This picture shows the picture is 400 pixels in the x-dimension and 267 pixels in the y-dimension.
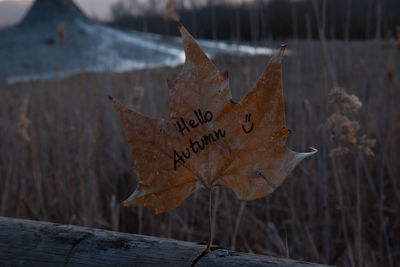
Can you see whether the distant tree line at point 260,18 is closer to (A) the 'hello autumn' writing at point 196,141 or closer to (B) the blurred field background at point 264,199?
(B) the blurred field background at point 264,199

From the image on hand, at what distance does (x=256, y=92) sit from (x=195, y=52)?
0.26ft

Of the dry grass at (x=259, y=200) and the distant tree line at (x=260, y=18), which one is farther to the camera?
the distant tree line at (x=260, y=18)

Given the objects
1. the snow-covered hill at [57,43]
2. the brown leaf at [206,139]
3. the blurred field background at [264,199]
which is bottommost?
the blurred field background at [264,199]

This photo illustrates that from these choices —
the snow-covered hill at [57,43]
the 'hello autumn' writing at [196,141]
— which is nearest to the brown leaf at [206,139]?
the 'hello autumn' writing at [196,141]

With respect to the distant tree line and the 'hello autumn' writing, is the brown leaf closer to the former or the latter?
the 'hello autumn' writing

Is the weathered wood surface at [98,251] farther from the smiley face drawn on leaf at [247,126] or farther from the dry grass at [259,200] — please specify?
the dry grass at [259,200]

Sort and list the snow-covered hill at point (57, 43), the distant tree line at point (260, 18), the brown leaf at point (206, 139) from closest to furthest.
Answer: the brown leaf at point (206, 139) → the distant tree line at point (260, 18) → the snow-covered hill at point (57, 43)

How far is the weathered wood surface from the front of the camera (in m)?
0.45

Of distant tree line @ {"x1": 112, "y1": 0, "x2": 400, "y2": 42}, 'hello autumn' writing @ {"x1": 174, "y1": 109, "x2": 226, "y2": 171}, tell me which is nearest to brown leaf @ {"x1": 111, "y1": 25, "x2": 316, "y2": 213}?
'hello autumn' writing @ {"x1": 174, "y1": 109, "x2": 226, "y2": 171}

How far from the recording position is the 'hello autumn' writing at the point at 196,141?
43 cm

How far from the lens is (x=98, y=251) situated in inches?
Answer: 18.8

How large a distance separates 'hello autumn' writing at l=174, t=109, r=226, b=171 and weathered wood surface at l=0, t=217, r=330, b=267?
0.12 m

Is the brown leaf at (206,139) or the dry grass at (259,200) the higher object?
the brown leaf at (206,139)

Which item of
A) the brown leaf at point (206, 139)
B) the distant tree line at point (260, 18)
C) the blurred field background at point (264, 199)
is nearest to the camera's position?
the brown leaf at point (206, 139)
